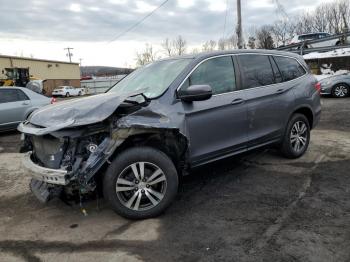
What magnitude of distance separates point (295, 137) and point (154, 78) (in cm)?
266

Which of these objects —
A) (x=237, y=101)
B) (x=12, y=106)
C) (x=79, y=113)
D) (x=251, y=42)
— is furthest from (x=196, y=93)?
(x=251, y=42)

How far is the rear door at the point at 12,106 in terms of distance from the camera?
34.2 ft

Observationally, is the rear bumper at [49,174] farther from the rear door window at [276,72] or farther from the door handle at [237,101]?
the rear door window at [276,72]

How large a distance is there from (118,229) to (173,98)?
1.59 m

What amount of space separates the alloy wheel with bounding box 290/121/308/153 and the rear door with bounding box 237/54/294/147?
415 millimetres

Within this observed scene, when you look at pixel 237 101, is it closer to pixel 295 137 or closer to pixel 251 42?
pixel 295 137

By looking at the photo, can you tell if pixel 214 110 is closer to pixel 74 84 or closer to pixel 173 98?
pixel 173 98

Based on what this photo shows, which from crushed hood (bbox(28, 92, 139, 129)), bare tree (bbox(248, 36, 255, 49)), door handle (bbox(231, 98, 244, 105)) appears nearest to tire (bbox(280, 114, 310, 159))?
door handle (bbox(231, 98, 244, 105))

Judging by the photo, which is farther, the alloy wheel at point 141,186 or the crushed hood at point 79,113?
the alloy wheel at point 141,186

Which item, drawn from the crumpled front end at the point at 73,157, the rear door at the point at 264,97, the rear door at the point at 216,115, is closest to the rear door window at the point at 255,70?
the rear door at the point at 264,97

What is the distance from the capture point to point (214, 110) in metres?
4.59

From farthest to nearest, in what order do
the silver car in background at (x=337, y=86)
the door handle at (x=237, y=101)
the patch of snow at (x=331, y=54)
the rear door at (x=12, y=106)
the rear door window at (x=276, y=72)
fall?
the patch of snow at (x=331, y=54)
the silver car in background at (x=337, y=86)
the rear door at (x=12, y=106)
the rear door window at (x=276, y=72)
the door handle at (x=237, y=101)

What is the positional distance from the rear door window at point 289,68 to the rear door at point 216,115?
120 centimetres

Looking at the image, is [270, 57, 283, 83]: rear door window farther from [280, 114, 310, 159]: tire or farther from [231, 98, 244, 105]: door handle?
[231, 98, 244, 105]: door handle
